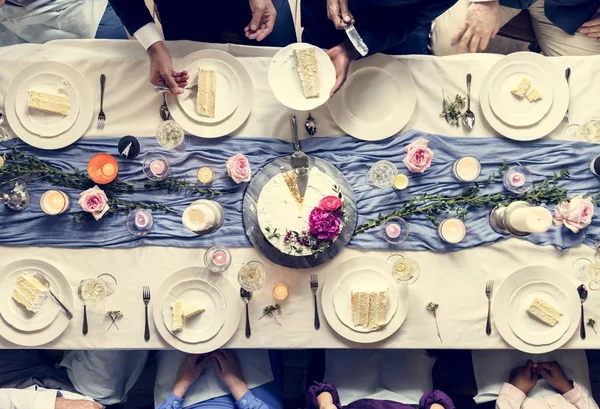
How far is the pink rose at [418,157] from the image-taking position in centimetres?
193

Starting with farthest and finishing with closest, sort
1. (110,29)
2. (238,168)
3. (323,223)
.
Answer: (110,29), (238,168), (323,223)

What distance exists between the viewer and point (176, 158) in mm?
2002

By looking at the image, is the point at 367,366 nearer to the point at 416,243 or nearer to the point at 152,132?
the point at 416,243

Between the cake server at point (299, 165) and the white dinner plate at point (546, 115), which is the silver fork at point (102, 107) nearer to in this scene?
the cake server at point (299, 165)

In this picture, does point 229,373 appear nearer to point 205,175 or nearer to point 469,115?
point 205,175

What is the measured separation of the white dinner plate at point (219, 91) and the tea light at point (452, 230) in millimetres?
854

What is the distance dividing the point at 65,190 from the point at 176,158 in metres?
0.41

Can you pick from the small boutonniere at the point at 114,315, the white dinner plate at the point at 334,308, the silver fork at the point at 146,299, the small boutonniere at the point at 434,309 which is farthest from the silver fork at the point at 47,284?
the small boutonniere at the point at 434,309

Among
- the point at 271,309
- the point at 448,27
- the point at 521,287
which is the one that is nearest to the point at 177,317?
the point at 271,309

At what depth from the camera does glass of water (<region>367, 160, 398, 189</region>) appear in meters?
2.00

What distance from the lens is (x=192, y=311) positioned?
1.95m

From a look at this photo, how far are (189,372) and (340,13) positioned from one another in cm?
148

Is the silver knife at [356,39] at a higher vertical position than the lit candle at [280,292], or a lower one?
higher

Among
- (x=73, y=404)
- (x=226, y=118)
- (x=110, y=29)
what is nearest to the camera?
(x=226, y=118)
